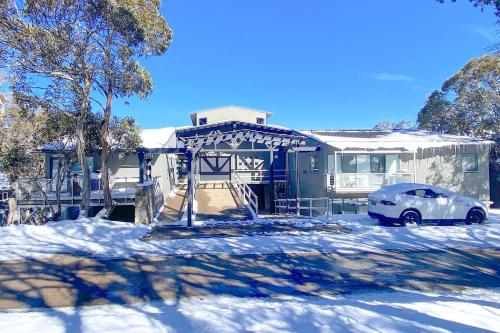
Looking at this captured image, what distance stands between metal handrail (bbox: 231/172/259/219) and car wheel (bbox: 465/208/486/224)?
25.2 ft

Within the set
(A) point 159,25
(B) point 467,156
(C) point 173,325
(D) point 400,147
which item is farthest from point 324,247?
(B) point 467,156

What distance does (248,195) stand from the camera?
59.7 feet

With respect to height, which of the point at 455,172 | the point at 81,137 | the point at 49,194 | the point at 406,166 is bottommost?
the point at 49,194

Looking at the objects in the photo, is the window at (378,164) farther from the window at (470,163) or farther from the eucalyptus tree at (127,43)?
the eucalyptus tree at (127,43)

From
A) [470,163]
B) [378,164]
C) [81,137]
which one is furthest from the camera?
[470,163]

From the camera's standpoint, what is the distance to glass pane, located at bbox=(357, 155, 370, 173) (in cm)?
2288

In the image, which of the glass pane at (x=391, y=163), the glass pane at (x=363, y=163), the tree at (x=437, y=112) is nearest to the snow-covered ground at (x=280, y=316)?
the glass pane at (x=363, y=163)

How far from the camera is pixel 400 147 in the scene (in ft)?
70.8

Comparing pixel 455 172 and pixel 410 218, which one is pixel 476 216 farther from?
pixel 455 172

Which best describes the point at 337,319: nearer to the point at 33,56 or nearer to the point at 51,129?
the point at 33,56

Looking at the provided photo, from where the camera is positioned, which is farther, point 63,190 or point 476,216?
point 63,190

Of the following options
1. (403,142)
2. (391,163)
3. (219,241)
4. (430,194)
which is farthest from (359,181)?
(219,241)

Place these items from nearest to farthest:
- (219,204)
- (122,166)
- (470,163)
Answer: (219,204)
(122,166)
(470,163)

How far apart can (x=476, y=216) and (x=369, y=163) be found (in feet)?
34.9
